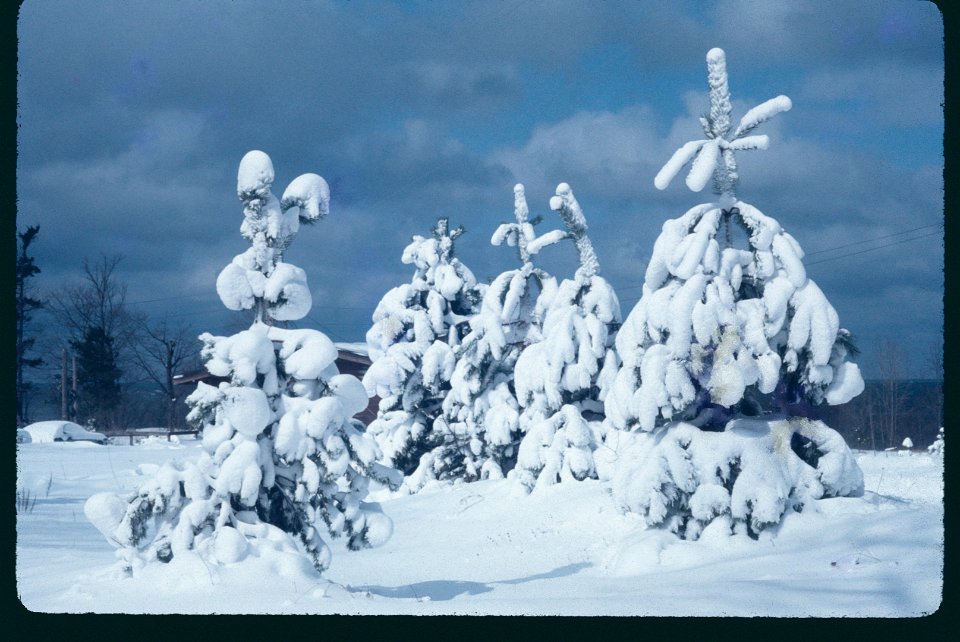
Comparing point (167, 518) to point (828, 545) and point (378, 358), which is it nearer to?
point (828, 545)

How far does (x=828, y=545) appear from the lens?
10.5 meters

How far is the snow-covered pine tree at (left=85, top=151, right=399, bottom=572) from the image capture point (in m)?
8.72

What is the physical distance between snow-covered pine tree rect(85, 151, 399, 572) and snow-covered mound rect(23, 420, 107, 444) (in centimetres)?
2765

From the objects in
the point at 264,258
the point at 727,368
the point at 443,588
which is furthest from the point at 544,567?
the point at 264,258

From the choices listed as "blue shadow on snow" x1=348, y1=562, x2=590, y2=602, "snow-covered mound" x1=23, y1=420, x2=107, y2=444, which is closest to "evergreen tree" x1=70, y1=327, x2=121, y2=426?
"snow-covered mound" x1=23, y1=420, x2=107, y2=444

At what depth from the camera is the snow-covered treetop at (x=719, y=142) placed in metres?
11.7

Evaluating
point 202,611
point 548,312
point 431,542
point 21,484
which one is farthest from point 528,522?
point 21,484

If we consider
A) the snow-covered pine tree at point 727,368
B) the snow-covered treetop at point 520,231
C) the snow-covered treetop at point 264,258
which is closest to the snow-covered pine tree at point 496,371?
the snow-covered treetop at point 520,231

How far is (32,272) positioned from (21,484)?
19.5 feet

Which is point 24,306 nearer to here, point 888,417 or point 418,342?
point 418,342

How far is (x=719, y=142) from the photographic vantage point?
1209 cm

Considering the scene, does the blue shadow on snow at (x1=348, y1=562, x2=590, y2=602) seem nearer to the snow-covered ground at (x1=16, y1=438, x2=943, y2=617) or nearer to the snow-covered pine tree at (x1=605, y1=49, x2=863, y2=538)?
the snow-covered ground at (x1=16, y1=438, x2=943, y2=617)

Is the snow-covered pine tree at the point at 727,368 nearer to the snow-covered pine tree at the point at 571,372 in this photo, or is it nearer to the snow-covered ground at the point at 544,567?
the snow-covered ground at the point at 544,567

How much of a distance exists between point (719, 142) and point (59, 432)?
30.1 metres
